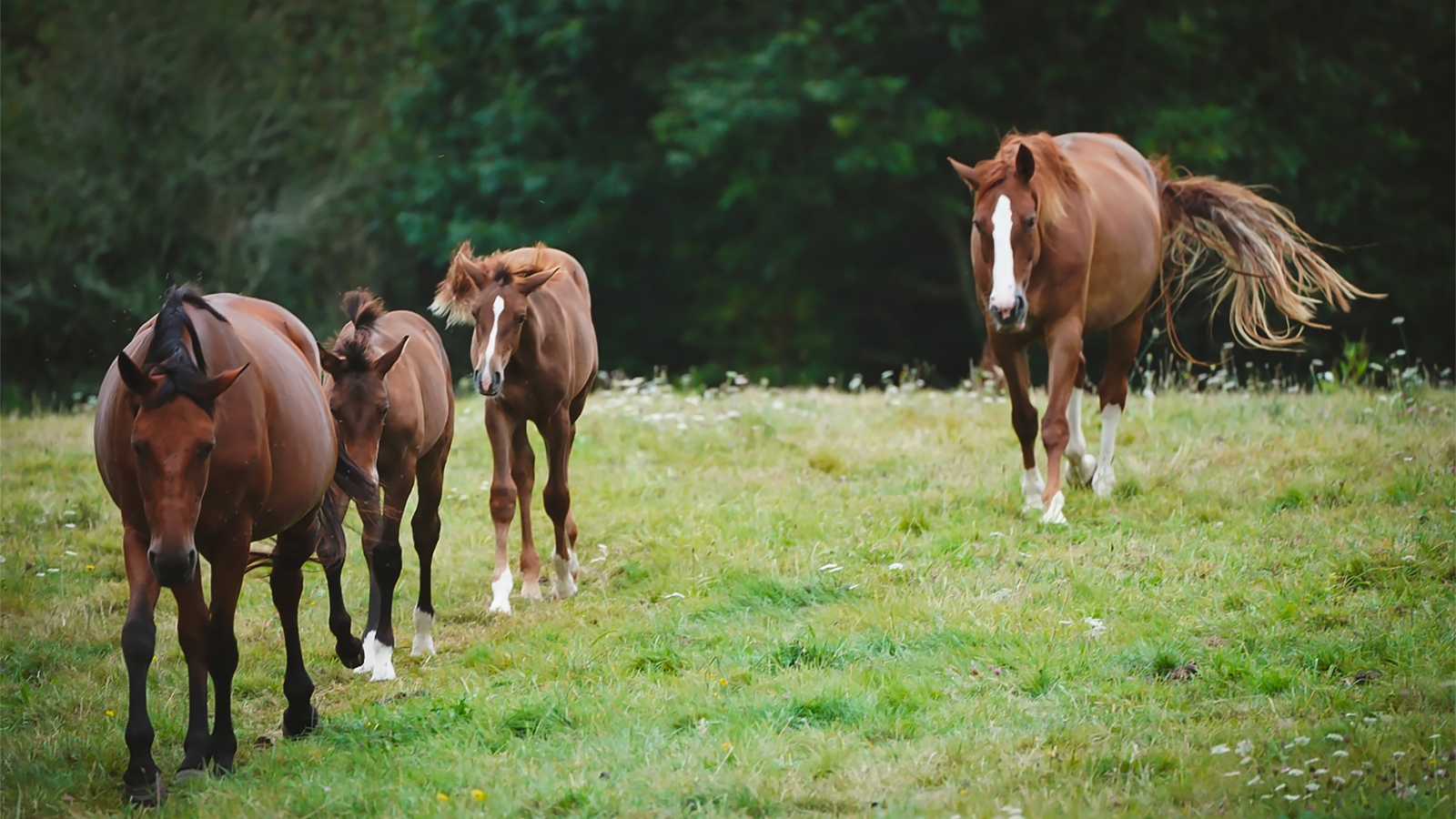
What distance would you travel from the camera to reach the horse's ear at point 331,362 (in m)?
6.01

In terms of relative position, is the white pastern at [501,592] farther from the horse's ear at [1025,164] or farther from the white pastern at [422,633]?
the horse's ear at [1025,164]

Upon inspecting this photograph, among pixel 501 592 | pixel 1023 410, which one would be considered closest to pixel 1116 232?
pixel 1023 410

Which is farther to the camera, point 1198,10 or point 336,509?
point 1198,10

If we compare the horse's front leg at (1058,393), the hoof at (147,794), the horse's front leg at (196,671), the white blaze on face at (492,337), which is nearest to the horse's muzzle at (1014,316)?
the horse's front leg at (1058,393)

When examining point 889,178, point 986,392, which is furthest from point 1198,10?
point 986,392

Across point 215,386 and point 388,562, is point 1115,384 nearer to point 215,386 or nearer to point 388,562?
point 388,562

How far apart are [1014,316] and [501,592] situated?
127 inches

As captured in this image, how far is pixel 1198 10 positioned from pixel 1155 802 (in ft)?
56.2

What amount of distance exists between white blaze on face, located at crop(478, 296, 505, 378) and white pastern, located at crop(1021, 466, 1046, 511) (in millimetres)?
3334

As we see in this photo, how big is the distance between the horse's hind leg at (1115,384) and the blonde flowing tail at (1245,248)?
0.41m

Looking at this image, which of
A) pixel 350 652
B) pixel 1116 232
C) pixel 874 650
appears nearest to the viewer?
pixel 874 650

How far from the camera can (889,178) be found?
19984mm

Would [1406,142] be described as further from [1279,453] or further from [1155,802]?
[1155,802]

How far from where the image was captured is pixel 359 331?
6.20 metres
